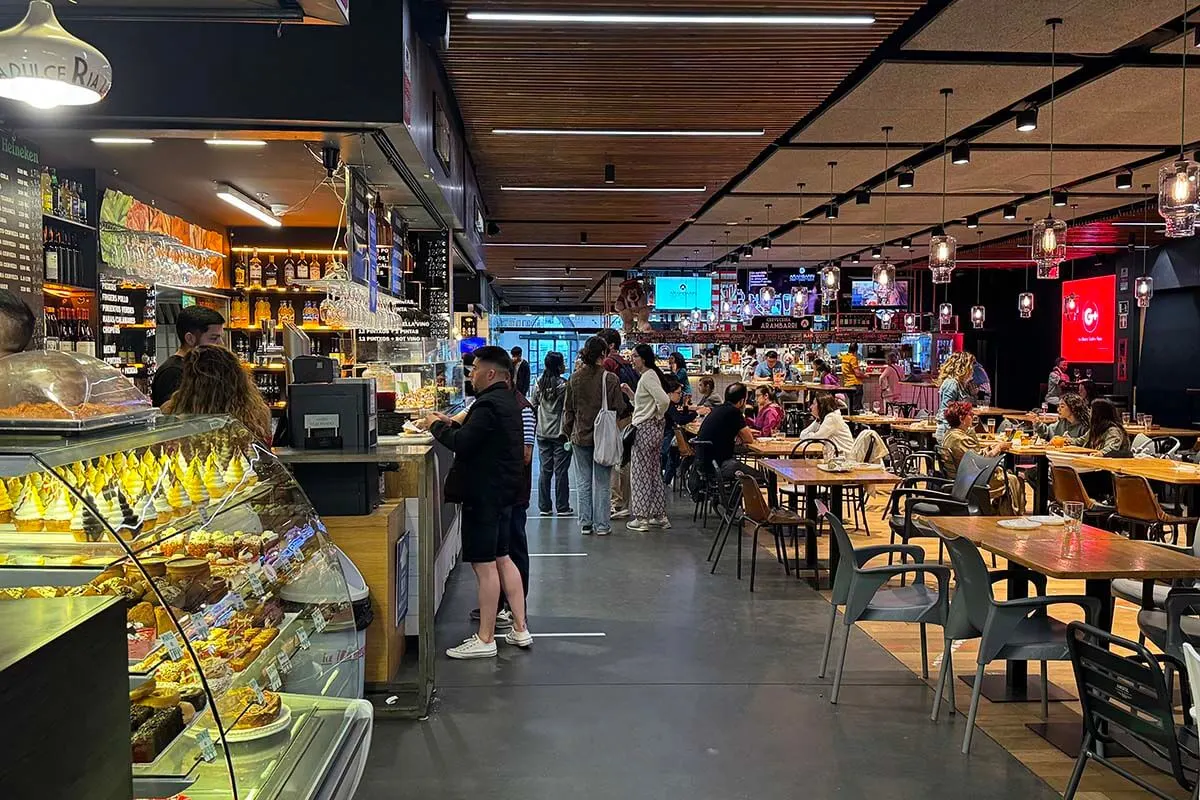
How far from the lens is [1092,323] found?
18062 millimetres

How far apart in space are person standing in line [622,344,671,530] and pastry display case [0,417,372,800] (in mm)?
5848

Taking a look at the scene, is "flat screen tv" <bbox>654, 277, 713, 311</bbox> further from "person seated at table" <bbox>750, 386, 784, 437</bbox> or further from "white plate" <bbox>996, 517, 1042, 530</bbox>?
"white plate" <bbox>996, 517, 1042, 530</bbox>

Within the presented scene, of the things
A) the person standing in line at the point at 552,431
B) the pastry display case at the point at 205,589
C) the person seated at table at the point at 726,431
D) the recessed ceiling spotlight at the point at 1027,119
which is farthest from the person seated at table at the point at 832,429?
the pastry display case at the point at 205,589

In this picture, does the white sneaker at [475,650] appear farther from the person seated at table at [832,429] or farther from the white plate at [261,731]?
the person seated at table at [832,429]

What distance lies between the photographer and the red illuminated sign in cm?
1728

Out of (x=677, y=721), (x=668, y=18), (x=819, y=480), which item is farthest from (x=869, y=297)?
(x=677, y=721)

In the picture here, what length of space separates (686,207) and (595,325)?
954 inches

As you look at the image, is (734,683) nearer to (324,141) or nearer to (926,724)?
(926,724)

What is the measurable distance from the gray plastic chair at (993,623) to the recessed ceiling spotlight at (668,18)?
10.2 ft

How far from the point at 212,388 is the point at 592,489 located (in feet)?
16.8

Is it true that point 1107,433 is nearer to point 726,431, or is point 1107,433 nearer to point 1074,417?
point 1074,417

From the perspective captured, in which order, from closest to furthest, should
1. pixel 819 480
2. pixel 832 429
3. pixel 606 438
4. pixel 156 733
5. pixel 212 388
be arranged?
pixel 156 733, pixel 212 388, pixel 819 480, pixel 606 438, pixel 832 429

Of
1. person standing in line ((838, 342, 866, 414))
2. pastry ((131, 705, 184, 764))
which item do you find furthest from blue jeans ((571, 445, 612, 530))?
person standing in line ((838, 342, 866, 414))

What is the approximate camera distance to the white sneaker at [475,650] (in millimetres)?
5082
